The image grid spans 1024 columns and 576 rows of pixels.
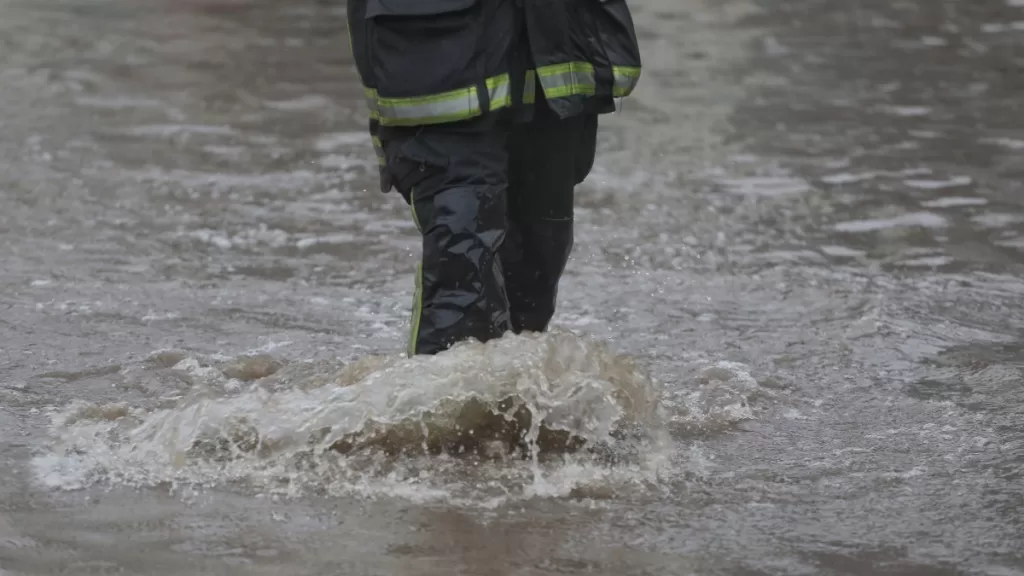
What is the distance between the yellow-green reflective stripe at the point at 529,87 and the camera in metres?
3.77

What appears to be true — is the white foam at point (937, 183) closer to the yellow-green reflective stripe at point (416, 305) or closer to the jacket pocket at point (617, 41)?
the jacket pocket at point (617, 41)

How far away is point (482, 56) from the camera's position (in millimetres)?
3656

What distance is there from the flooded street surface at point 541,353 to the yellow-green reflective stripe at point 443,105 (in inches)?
22.8

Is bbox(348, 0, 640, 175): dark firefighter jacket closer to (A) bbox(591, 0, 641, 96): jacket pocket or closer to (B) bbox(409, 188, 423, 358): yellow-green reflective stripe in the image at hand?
(A) bbox(591, 0, 641, 96): jacket pocket

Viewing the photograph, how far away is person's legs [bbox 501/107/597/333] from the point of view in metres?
3.96

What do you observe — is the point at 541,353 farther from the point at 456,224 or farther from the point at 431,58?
the point at 431,58

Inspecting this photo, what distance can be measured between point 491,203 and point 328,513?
3.07 feet

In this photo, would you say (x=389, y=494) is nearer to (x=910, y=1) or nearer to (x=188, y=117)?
(x=188, y=117)

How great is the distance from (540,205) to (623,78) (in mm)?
434

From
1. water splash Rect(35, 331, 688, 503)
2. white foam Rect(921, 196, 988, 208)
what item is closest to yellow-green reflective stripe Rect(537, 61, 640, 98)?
water splash Rect(35, 331, 688, 503)

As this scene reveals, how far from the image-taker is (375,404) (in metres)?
3.59

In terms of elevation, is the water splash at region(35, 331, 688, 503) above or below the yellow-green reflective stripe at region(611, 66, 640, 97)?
below

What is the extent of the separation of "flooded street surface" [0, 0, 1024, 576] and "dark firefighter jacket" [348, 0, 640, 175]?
0.62 metres

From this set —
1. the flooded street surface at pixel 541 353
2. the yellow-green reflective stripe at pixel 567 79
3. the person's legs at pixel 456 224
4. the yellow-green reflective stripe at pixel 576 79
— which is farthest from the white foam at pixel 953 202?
the person's legs at pixel 456 224
